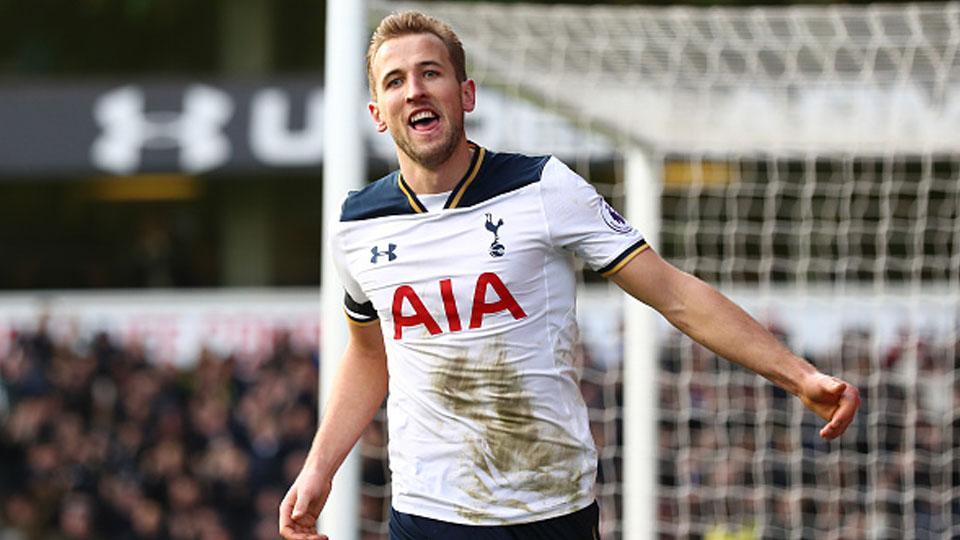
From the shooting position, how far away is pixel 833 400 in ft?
10.9

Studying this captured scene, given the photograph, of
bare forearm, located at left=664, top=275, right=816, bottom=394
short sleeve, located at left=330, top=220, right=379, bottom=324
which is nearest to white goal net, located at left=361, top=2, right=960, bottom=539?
short sleeve, located at left=330, top=220, right=379, bottom=324

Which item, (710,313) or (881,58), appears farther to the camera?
(881,58)

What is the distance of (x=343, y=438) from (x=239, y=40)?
49.4ft

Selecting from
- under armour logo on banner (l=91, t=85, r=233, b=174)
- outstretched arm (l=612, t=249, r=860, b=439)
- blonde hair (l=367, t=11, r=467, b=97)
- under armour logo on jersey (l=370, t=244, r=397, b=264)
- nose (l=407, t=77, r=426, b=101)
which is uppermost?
under armour logo on banner (l=91, t=85, r=233, b=174)

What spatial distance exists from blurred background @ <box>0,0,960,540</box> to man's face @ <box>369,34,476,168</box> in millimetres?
2444

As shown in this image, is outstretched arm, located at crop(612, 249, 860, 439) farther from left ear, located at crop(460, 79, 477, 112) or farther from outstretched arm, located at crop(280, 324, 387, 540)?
outstretched arm, located at crop(280, 324, 387, 540)

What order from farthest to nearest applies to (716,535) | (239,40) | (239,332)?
(239,40) → (239,332) → (716,535)

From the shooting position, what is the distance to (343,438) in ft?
12.9

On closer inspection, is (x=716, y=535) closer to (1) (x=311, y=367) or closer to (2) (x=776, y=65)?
(2) (x=776, y=65)

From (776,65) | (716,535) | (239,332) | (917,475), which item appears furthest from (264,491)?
(776,65)

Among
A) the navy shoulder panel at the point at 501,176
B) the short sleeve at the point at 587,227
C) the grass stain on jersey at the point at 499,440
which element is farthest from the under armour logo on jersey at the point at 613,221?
the grass stain on jersey at the point at 499,440

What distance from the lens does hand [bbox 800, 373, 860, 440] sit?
130 inches

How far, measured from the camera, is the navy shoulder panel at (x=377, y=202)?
3.71 metres

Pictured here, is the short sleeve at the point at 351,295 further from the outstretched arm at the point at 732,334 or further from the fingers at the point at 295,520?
the outstretched arm at the point at 732,334
